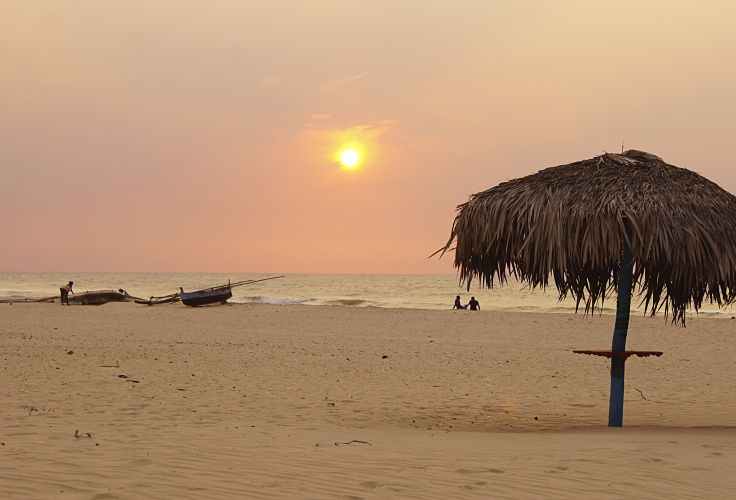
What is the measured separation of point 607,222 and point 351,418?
14.0ft

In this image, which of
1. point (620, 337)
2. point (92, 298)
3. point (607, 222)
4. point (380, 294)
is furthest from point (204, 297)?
point (380, 294)

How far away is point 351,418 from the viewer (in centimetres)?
953

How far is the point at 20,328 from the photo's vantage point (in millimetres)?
22500

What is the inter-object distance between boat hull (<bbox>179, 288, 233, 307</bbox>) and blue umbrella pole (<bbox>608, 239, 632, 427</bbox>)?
96.5 ft

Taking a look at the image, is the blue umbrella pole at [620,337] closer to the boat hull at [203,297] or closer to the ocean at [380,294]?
the ocean at [380,294]

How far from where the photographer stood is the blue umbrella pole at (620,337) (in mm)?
8625

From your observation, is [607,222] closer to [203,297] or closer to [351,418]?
[351,418]

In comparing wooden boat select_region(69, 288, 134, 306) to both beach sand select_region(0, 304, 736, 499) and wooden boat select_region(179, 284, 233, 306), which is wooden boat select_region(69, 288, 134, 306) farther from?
beach sand select_region(0, 304, 736, 499)

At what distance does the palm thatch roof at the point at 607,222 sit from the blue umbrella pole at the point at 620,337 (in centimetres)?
23

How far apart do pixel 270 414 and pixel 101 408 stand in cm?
229

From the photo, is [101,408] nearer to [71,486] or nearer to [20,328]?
[71,486]

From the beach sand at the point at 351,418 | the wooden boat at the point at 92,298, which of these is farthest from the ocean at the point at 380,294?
the wooden boat at the point at 92,298

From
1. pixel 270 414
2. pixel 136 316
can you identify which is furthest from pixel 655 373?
pixel 136 316

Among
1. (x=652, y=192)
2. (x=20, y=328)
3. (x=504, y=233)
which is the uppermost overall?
(x=652, y=192)
